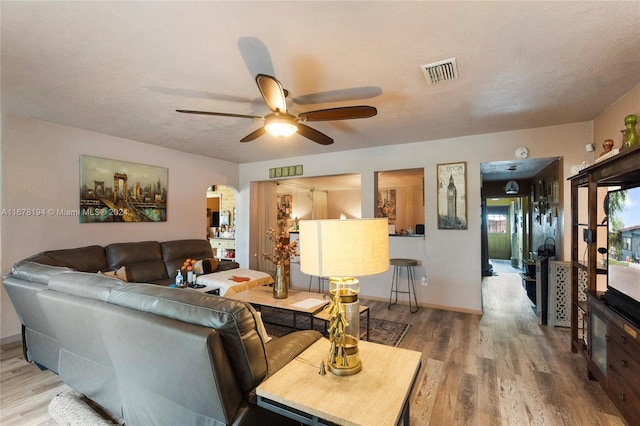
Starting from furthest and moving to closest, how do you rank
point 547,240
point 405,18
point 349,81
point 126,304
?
1. point 547,240
2. point 349,81
3. point 405,18
4. point 126,304

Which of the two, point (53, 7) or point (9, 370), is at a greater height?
point (53, 7)

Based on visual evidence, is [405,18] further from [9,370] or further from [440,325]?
[9,370]

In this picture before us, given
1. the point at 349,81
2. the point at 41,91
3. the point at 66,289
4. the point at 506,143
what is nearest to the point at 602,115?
the point at 506,143

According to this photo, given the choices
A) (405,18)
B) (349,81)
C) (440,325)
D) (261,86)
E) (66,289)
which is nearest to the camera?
(405,18)

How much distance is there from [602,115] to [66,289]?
5.02m

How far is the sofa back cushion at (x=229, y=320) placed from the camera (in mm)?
1253

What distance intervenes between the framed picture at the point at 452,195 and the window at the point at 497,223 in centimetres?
663

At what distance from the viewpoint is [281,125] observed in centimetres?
242

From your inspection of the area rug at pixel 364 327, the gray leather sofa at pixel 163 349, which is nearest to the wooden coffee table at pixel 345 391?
the gray leather sofa at pixel 163 349

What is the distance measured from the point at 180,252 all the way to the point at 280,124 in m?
3.12

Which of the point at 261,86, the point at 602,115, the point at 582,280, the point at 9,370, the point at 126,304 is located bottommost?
the point at 9,370

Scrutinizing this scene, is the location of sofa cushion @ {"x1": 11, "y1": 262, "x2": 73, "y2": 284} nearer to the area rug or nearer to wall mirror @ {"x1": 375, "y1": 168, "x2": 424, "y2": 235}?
the area rug

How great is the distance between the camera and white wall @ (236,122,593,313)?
3.55 meters

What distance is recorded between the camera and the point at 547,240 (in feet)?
14.6
